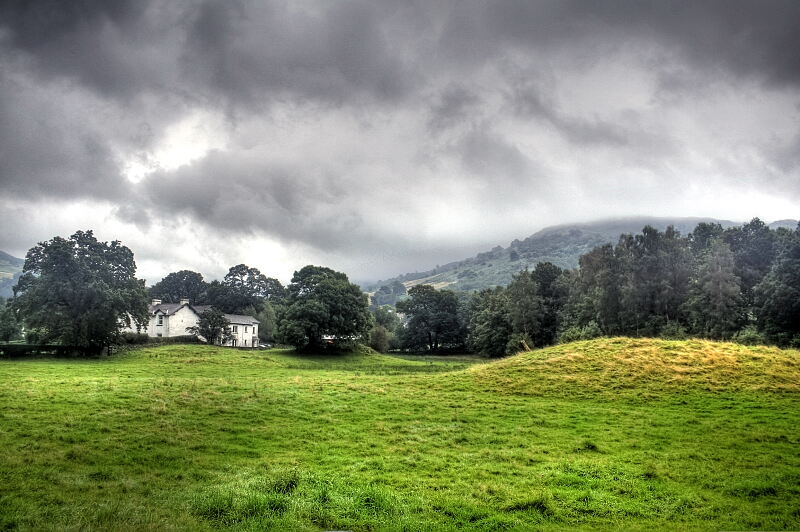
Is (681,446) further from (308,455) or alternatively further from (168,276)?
(168,276)

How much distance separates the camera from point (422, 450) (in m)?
17.3

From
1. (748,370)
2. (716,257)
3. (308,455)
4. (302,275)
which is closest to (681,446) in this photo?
(308,455)

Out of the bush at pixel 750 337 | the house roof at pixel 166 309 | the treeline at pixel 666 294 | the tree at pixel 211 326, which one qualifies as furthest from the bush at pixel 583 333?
the house roof at pixel 166 309

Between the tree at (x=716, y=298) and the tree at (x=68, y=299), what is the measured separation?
77538 mm

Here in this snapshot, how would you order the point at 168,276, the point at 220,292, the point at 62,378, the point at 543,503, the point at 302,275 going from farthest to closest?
the point at 168,276
the point at 220,292
the point at 302,275
the point at 62,378
the point at 543,503

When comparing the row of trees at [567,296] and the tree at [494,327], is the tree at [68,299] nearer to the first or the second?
the row of trees at [567,296]

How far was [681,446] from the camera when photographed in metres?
17.0

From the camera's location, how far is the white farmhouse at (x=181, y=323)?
96250 millimetres

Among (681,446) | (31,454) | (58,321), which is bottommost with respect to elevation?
(681,446)

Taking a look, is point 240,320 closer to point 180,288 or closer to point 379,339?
point 379,339

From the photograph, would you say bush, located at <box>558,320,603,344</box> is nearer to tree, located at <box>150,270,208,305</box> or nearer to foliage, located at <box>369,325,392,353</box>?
foliage, located at <box>369,325,392,353</box>

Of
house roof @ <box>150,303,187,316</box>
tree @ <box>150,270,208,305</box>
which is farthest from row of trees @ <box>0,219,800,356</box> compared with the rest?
tree @ <box>150,270,208,305</box>

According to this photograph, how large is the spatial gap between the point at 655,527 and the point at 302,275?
80719 millimetres

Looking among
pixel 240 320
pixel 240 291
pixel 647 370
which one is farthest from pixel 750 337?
pixel 240 291
